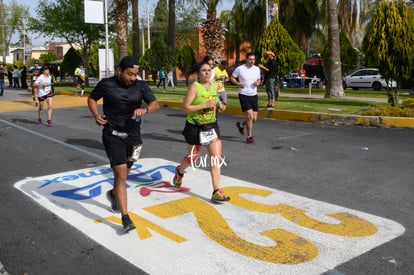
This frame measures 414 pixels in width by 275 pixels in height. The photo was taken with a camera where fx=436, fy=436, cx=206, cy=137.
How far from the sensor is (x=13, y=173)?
259 inches

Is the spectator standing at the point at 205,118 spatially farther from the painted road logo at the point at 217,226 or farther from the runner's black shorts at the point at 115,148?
the runner's black shorts at the point at 115,148

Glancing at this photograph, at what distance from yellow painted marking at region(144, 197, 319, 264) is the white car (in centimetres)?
2434

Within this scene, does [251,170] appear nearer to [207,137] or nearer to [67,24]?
[207,137]

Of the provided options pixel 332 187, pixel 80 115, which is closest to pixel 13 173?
pixel 332 187

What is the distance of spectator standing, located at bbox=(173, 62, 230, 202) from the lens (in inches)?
195

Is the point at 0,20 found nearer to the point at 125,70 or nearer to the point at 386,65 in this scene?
the point at 386,65

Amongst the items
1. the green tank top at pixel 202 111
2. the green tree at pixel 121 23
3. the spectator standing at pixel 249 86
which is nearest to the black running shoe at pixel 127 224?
the green tank top at pixel 202 111

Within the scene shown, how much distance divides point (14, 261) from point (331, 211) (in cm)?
312

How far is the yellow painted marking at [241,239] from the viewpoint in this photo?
361cm

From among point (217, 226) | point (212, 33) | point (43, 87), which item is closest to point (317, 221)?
point (217, 226)

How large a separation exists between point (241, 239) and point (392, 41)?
9936mm

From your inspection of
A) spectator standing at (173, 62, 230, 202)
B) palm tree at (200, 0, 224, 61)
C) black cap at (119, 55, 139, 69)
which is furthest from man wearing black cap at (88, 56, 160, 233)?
palm tree at (200, 0, 224, 61)

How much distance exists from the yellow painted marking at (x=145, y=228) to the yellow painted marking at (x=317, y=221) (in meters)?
1.05

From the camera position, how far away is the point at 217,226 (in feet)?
14.1
